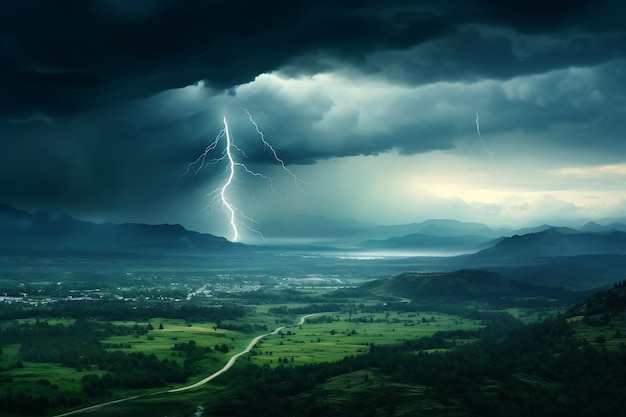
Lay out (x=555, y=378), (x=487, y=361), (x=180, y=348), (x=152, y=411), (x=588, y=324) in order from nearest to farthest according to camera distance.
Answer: (x=152, y=411) < (x=555, y=378) < (x=487, y=361) < (x=588, y=324) < (x=180, y=348)

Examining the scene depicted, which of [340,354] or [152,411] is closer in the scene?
[152,411]

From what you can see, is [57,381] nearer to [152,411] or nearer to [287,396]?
[152,411]

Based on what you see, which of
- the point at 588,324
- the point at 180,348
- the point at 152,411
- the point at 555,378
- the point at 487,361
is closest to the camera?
the point at 152,411

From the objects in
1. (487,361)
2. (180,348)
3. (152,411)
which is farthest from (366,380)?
(180,348)

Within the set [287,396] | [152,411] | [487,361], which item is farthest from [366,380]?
[152,411]

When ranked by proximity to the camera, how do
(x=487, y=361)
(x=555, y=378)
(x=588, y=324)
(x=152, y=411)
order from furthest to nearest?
1. (x=588, y=324)
2. (x=487, y=361)
3. (x=555, y=378)
4. (x=152, y=411)

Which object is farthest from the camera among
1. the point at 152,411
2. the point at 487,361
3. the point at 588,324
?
the point at 588,324

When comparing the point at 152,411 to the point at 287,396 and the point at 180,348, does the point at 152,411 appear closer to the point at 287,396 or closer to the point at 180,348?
the point at 287,396

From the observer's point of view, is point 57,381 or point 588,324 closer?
point 57,381

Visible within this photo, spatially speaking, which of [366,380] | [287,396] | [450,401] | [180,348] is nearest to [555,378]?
[450,401]
